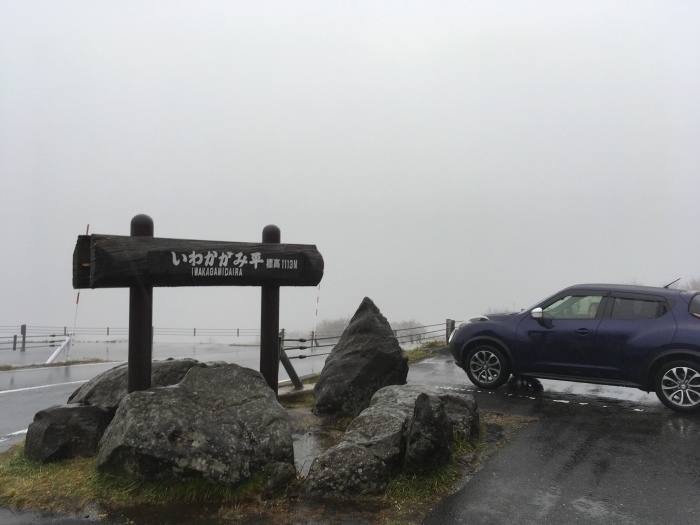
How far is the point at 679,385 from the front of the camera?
26.4 feet

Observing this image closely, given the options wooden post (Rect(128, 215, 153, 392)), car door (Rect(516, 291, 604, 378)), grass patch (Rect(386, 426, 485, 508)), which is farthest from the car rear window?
wooden post (Rect(128, 215, 153, 392))

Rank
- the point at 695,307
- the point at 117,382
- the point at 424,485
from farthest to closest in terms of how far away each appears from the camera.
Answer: the point at 695,307, the point at 117,382, the point at 424,485

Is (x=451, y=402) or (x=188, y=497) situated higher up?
(x=451, y=402)

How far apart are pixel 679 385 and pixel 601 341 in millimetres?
1159

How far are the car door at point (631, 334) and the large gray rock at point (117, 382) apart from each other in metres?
5.96

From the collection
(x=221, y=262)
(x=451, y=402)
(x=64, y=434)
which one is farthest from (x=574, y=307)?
(x=64, y=434)

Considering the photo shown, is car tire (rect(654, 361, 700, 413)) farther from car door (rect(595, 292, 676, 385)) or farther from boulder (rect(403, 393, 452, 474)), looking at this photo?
boulder (rect(403, 393, 452, 474))

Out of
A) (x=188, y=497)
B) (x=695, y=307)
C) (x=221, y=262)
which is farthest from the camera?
(x=695, y=307)

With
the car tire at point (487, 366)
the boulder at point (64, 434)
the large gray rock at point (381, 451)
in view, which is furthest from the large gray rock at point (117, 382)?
the car tire at point (487, 366)

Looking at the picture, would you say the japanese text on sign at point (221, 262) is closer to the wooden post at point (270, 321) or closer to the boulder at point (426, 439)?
the wooden post at point (270, 321)

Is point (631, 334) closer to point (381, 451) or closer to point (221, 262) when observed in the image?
point (381, 451)

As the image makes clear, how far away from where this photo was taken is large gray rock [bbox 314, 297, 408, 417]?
787 cm

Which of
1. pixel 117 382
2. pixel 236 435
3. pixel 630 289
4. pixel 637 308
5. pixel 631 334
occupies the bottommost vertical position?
pixel 236 435

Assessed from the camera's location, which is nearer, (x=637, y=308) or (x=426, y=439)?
(x=426, y=439)
